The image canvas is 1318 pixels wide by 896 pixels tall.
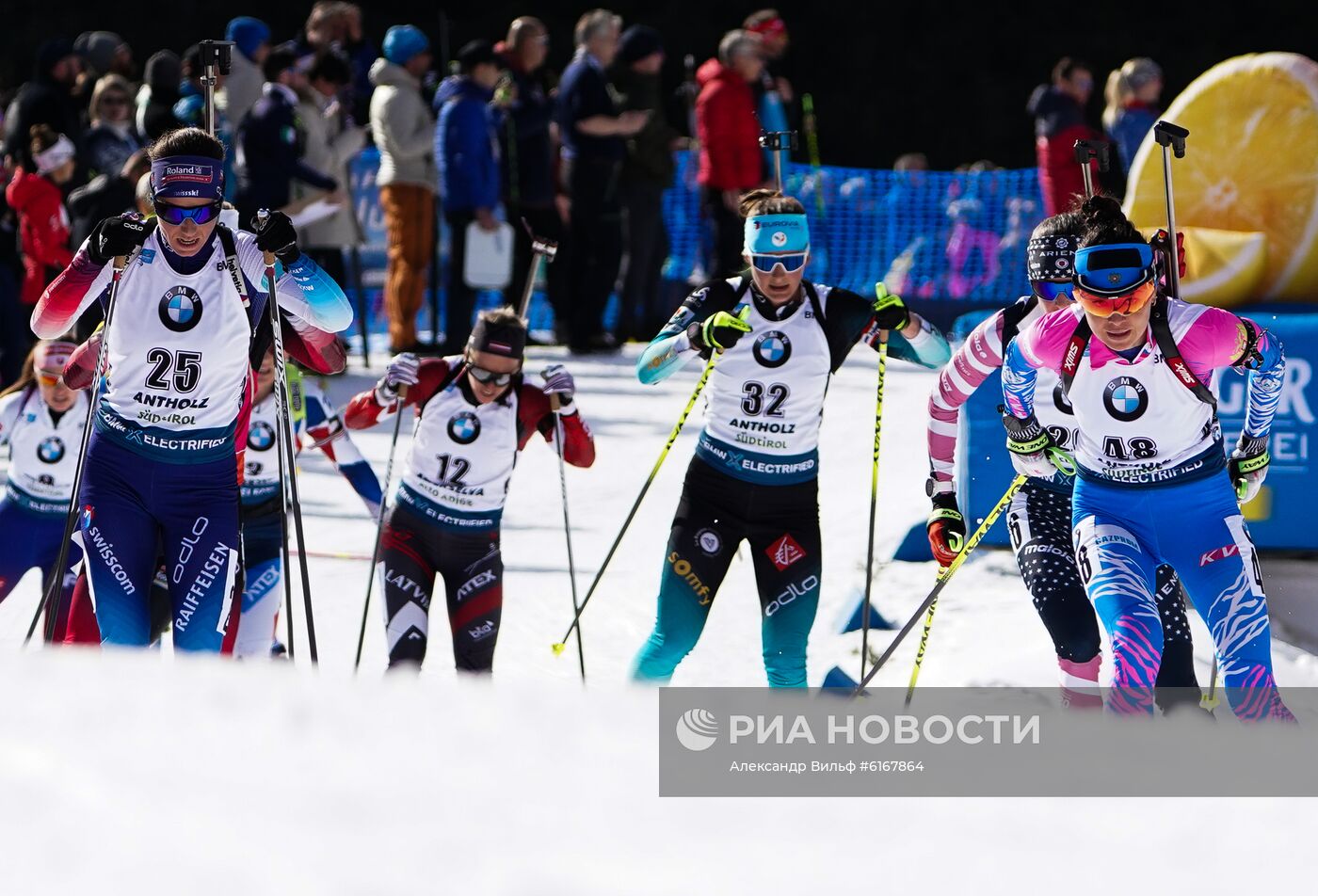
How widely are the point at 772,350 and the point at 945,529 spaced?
0.82 metres

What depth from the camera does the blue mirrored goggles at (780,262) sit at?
614 cm

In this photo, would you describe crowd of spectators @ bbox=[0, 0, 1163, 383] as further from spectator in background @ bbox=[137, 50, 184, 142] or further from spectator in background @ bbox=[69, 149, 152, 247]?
spectator in background @ bbox=[69, 149, 152, 247]

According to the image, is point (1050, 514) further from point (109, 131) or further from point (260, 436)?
point (109, 131)

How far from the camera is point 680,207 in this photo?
1508 centimetres

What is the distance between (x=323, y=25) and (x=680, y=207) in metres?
3.77

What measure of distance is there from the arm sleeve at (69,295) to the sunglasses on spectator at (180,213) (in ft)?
0.75

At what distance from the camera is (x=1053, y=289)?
19.1 feet

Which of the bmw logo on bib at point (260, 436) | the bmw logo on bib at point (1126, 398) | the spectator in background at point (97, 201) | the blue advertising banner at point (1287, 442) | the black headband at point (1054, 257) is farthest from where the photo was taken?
the spectator in background at point (97, 201)

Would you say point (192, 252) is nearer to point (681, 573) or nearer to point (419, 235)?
point (681, 573)

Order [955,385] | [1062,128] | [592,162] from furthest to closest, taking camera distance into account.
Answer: [1062,128] → [592,162] → [955,385]

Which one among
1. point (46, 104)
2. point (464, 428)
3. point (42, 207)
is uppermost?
point (46, 104)

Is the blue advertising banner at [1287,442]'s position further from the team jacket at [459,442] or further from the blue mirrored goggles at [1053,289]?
the team jacket at [459,442]

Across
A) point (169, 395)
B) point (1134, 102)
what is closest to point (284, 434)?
point (169, 395)

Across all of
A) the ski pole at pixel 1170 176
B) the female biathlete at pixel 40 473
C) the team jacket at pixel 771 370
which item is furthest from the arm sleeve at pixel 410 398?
the ski pole at pixel 1170 176
